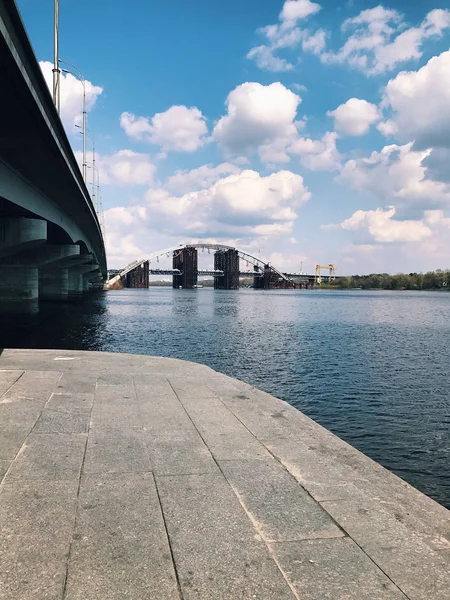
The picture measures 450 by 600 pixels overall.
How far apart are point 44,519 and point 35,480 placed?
3.95 ft

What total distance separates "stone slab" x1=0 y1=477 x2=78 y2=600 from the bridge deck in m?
0.02

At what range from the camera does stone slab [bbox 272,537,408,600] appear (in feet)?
15.2

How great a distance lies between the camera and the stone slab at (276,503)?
226 inches

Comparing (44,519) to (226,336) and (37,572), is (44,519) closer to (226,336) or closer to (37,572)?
(37,572)

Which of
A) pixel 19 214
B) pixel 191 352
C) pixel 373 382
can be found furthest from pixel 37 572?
pixel 19 214

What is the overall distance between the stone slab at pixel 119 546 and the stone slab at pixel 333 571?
3.97ft

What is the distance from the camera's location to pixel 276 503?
6.46 meters

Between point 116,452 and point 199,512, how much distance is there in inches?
98.5

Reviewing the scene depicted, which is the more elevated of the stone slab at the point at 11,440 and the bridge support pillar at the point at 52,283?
the bridge support pillar at the point at 52,283

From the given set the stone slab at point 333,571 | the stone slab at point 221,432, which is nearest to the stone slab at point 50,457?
the stone slab at point 221,432

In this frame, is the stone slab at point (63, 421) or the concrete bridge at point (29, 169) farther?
the concrete bridge at point (29, 169)

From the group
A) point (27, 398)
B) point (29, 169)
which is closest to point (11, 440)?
point (27, 398)

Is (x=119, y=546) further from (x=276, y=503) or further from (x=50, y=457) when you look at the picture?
(x=50, y=457)

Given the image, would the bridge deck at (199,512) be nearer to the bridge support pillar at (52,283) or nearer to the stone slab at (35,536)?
the stone slab at (35,536)
